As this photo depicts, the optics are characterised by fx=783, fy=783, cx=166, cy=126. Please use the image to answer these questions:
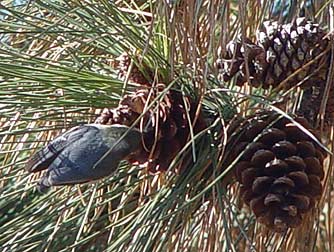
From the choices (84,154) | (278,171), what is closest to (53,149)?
(84,154)

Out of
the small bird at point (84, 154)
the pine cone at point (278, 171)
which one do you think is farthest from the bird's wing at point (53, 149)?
the pine cone at point (278, 171)

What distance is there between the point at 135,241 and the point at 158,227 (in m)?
0.02

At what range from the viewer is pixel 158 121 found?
1.92 feet

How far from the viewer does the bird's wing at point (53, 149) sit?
0.56 metres

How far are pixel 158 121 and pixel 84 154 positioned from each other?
0.07 metres

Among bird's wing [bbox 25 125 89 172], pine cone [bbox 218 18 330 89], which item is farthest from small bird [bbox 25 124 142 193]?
pine cone [bbox 218 18 330 89]

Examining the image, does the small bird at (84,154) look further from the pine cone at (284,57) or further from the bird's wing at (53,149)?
the pine cone at (284,57)

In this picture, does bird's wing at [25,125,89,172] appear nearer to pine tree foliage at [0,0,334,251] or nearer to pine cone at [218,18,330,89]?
pine tree foliage at [0,0,334,251]

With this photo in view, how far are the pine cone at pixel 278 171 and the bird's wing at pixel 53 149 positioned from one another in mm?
120

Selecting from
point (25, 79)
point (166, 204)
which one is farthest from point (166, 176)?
point (25, 79)

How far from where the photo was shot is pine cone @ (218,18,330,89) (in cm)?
63

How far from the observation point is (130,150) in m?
0.57

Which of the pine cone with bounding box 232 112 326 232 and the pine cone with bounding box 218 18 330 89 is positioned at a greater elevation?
the pine cone with bounding box 218 18 330 89

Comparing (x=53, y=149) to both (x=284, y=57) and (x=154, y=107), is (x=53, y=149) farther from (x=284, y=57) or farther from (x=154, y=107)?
(x=284, y=57)
